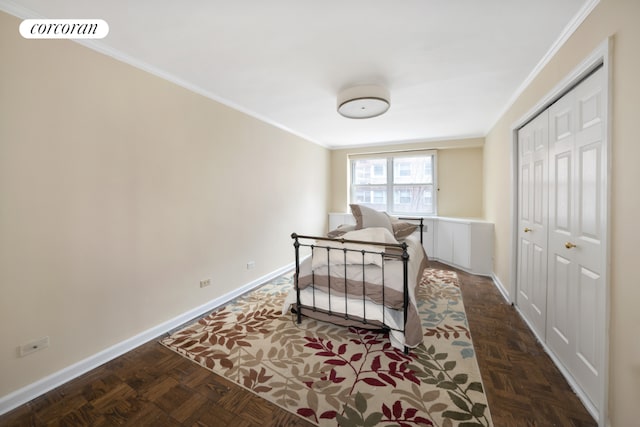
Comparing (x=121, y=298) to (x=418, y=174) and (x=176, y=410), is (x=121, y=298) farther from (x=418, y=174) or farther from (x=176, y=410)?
(x=418, y=174)

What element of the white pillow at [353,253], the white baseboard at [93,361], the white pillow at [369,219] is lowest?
the white baseboard at [93,361]

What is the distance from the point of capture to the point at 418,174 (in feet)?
17.5

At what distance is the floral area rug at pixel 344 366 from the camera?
150 cm

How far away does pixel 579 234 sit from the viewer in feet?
5.45

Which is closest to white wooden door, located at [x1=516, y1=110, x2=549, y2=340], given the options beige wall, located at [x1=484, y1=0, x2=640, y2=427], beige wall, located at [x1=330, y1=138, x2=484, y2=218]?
beige wall, located at [x1=484, y1=0, x2=640, y2=427]

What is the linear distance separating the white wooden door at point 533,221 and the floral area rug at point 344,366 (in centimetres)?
63

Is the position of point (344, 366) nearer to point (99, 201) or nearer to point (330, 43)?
point (99, 201)

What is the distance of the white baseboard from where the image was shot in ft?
5.18

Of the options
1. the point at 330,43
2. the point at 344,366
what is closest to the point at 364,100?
the point at 330,43

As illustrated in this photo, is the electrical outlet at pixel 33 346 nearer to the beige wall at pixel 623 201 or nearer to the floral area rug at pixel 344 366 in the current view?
the floral area rug at pixel 344 366

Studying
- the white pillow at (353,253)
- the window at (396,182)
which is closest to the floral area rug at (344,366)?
the white pillow at (353,253)

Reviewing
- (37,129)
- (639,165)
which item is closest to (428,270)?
(639,165)

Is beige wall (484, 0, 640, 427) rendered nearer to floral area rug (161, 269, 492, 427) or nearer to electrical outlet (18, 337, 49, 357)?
floral area rug (161, 269, 492, 427)

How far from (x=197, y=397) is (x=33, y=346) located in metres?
1.15
